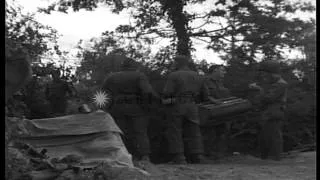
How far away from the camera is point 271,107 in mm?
11805

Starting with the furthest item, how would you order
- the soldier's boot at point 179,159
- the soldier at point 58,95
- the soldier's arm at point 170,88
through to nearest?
the soldier at point 58,95 < the soldier's arm at point 170,88 < the soldier's boot at point 179,159

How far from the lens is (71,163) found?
7.00 meters

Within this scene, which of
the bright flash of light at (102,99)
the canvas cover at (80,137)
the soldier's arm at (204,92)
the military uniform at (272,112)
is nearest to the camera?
the canvas cover at (80,137)

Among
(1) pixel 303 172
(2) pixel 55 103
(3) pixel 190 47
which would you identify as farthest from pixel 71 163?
(3) pixel 190 47

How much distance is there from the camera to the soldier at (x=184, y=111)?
1101 cm

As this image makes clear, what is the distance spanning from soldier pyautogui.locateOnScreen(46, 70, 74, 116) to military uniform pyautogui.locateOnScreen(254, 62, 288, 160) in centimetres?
407

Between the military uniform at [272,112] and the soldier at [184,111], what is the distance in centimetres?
152

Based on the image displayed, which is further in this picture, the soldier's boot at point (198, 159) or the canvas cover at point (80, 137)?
the soldier's boot at point (198, 159)

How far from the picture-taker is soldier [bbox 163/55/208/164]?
36.1ft

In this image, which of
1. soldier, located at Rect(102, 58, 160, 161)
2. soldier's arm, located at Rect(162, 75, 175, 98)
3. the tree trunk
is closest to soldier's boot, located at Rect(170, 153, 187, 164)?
soldier, located at Rect(102, 58, 160, 161)

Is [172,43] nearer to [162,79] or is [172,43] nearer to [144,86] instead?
[162,79]

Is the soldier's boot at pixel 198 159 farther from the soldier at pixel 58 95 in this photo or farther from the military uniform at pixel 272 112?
the soldier at pixel 58 95

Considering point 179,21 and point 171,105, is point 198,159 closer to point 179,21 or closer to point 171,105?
point 171,105

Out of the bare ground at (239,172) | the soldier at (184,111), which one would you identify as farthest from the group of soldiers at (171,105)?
the bare ground at (239,172)
